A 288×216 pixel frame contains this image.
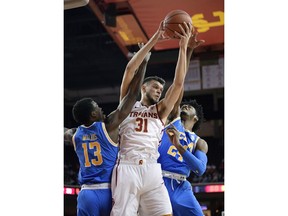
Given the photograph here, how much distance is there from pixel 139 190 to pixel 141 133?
0.35 meters

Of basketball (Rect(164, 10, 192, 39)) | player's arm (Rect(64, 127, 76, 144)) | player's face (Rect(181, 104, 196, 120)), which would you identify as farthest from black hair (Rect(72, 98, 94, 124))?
player's face (Rect(181, 104, 196, 120))

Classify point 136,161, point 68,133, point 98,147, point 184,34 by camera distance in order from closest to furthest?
point 184,34
point 136,161
point 98,147
point 68,133

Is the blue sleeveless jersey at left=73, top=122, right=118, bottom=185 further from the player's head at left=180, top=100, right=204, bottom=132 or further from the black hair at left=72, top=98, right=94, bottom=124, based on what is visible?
the player's head at left=180, top=100, right=204, bottom=132

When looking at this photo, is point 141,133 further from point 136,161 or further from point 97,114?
point 97,114

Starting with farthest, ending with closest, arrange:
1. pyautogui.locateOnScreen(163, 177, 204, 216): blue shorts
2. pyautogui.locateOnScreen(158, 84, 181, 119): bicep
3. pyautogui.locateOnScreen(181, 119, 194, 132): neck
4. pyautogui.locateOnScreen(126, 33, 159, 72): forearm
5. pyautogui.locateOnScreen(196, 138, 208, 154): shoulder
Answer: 1. pyautogui.locateOnScreen(181, 119, 194, 132): neck
2. pyautogui.locateOnScreen(196, 138, 208, 154): shoulder
3. pyautogui.locateOnScreen(163, 177, 204, 216): blue shorts
4. pyautogui.locateOnScreen(158, 84, 181, 119): bicep
5. pyautogui.locateOnScreen(126, 33, 159, 72): forearm

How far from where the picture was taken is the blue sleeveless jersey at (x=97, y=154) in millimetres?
3207

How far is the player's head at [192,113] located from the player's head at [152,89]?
546 mm

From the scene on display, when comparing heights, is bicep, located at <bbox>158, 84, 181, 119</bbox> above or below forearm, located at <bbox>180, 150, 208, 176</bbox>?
above

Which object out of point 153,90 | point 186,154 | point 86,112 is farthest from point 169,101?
point 86,112

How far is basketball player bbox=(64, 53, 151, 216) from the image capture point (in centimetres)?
316

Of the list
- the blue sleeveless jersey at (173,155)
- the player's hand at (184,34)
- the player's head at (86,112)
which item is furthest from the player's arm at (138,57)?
the blue sleeveless jersey at (173,155)

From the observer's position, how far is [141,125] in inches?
126
